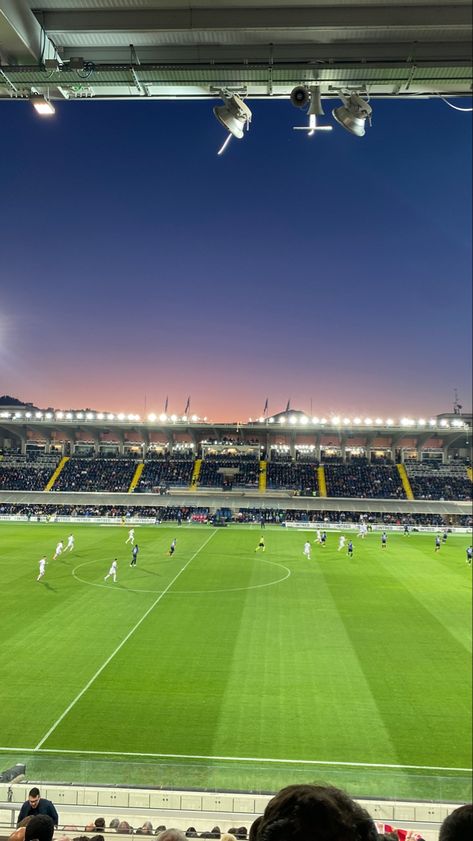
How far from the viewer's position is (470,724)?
23.6 ft

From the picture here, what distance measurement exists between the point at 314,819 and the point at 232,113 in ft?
16.3

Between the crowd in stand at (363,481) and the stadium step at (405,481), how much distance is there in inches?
5.4

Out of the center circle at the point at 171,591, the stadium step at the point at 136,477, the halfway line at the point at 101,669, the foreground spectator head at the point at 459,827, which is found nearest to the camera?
the foreground spectator head at the point at 459,827

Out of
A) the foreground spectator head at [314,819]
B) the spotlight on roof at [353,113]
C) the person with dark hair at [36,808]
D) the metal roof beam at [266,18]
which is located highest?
the metal roof beam at [266,18]

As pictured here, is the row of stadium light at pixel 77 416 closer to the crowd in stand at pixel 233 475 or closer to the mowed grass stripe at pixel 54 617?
the crowd in stand at pixel 233 475

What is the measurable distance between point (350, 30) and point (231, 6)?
0.96 m

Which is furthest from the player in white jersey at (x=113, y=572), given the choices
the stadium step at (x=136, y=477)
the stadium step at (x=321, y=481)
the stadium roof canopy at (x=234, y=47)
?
the stadium roof canopy at (x=234, y=47)

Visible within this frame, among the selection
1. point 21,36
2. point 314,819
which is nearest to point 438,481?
point 21,36

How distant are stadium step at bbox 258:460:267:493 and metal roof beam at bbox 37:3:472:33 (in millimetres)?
10487

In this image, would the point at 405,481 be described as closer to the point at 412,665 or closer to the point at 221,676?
the point at 412,665

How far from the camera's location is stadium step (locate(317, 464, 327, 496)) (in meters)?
16.5

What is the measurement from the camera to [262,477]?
52.9 ft

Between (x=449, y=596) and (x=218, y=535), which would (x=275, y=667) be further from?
(x=218, y=535)

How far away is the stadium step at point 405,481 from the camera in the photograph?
16.1 meters
